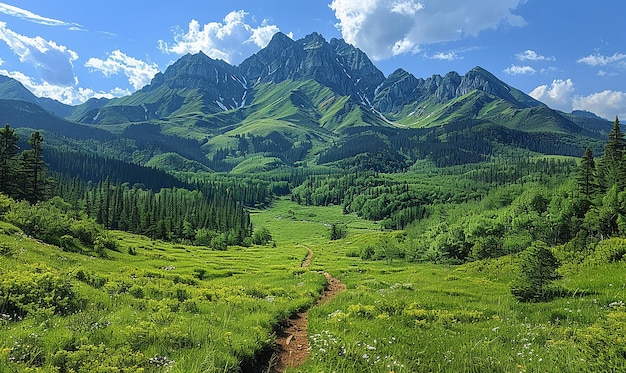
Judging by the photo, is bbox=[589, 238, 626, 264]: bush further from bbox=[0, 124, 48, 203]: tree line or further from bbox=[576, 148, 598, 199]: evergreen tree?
bbox=[0, 124, 48, 203]: tree line

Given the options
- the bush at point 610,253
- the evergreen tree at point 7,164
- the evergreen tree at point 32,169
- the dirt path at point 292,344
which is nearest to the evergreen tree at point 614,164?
the bush at point 610,253

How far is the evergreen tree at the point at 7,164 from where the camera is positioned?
79250 millimetres

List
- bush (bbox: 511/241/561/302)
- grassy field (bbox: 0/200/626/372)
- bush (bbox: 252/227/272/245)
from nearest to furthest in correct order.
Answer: grassy field (bbox: 0/200/626/372), bush (bbox: 511/241/561/302), bush (bbox: 252/227/272/245)

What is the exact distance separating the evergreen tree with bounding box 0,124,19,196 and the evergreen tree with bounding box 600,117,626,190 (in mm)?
129854

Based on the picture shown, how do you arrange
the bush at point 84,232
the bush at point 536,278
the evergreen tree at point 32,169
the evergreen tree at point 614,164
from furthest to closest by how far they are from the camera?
the evergreen tree at point 32,169
the evergreen tree at point 614,164
the bush at point 84,232
the bush at point 536,278

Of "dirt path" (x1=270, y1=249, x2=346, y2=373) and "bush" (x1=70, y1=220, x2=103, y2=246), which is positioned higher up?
"dirt path" (x1=270, y1=249, x2=346, y2=373)

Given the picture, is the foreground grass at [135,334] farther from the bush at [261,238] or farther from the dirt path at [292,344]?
the bush at [261,238]

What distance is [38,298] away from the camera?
48.6 ft

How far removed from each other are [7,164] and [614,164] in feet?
456

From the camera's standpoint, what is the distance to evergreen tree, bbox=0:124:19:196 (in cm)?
7925

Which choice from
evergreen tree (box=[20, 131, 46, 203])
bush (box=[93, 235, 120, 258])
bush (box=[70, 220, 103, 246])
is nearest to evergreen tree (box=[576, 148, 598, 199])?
bush (box=[93, 235, 120, 258])

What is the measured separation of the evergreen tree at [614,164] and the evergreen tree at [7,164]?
130 m

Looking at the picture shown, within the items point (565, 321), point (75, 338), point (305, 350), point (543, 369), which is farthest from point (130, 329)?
point (565, 321)

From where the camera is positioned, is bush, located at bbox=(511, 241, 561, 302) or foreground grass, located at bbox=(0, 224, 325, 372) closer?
foreground grass, located at bbox=(0, 224, 325, 372)
